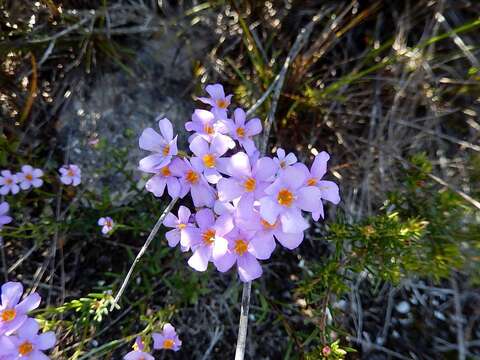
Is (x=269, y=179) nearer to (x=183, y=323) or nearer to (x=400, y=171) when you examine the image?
(x=183, y=323)

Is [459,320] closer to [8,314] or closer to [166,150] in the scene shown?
[166,150]

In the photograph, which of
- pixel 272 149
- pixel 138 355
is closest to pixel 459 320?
pixel 272 149

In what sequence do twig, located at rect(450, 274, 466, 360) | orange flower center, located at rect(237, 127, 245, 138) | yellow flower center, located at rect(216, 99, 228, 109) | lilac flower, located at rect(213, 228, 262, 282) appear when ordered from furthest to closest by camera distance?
twig, located at rect(450, 274, 466, 360), yellow flower center, located at rect(216, 99, 228, 109), orange flower center, located at rect(237, 127, 245, 138), lilac flower, located at rect(213, 228, 262, 282)

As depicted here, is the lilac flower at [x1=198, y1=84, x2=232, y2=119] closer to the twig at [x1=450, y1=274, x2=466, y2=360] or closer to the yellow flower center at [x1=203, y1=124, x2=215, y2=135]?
the yellow flower center at [x1=203, y1=124, x2=215, y2=135]

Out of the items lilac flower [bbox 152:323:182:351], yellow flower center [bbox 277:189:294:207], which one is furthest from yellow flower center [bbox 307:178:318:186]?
lilac flower [bbox 152:323:182:351]

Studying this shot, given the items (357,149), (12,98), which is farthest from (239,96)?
(12,98)

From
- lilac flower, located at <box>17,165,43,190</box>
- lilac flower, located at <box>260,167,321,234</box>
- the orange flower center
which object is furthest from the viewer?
lilac flower, located at <box>17,165,43,190</box>

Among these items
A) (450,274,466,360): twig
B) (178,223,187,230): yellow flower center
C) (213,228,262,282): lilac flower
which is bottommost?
(450,274,466,360): twig
